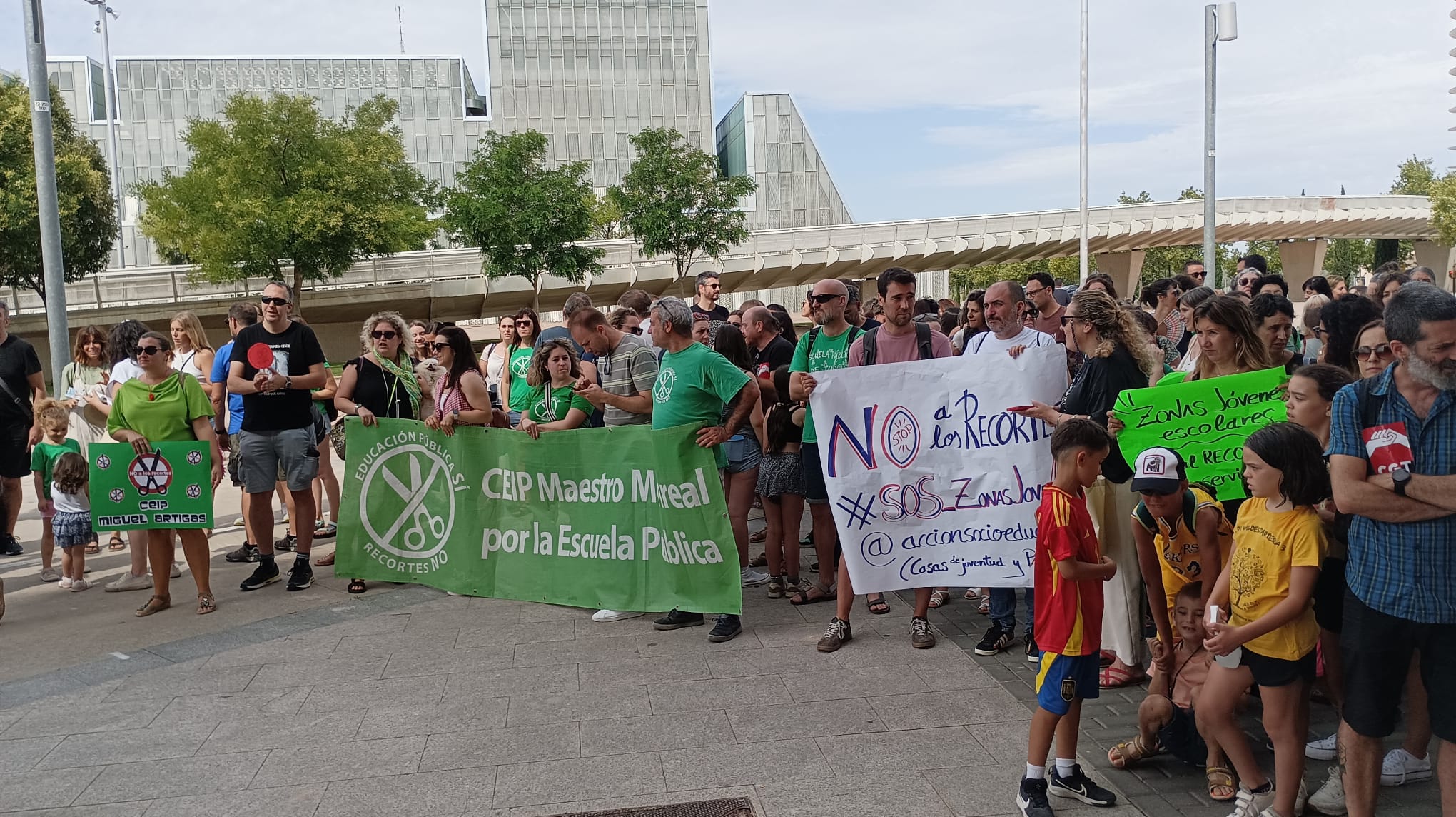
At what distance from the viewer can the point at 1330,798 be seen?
13.0ft

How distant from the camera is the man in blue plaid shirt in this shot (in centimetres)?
328

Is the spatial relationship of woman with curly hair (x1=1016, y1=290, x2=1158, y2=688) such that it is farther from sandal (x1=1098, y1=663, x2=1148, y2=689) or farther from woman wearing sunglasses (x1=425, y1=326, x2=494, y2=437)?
woman wearing sunglasses (x1=425, y1=326, x2=494, y2=437)

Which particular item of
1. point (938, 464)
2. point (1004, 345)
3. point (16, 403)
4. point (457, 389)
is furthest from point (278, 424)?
point (1004, 345)

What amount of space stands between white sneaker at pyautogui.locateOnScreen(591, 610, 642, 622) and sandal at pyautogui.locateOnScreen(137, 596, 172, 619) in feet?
9.58

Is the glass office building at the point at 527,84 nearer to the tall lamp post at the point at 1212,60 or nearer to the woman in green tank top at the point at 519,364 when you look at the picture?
the tall lamp post at the point at 1212,60

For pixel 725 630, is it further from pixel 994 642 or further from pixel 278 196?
pixel 278 196

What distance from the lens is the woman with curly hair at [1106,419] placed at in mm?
5105

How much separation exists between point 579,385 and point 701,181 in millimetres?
37722

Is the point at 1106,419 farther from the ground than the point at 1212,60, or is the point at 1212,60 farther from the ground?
the point at 1212,60

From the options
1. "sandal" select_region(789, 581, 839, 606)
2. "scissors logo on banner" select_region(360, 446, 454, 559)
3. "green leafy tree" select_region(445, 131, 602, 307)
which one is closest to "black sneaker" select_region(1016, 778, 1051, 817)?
"sandal" select_region(789, 581, 839, 606)

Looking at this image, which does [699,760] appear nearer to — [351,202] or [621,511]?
[621,511]

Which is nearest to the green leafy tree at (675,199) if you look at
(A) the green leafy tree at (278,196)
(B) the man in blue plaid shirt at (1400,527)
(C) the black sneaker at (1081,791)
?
(A) the green leafy tree at (278,196)

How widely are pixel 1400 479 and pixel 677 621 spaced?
4205 mm

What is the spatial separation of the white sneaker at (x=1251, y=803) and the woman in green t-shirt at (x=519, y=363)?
5539 millimetres
